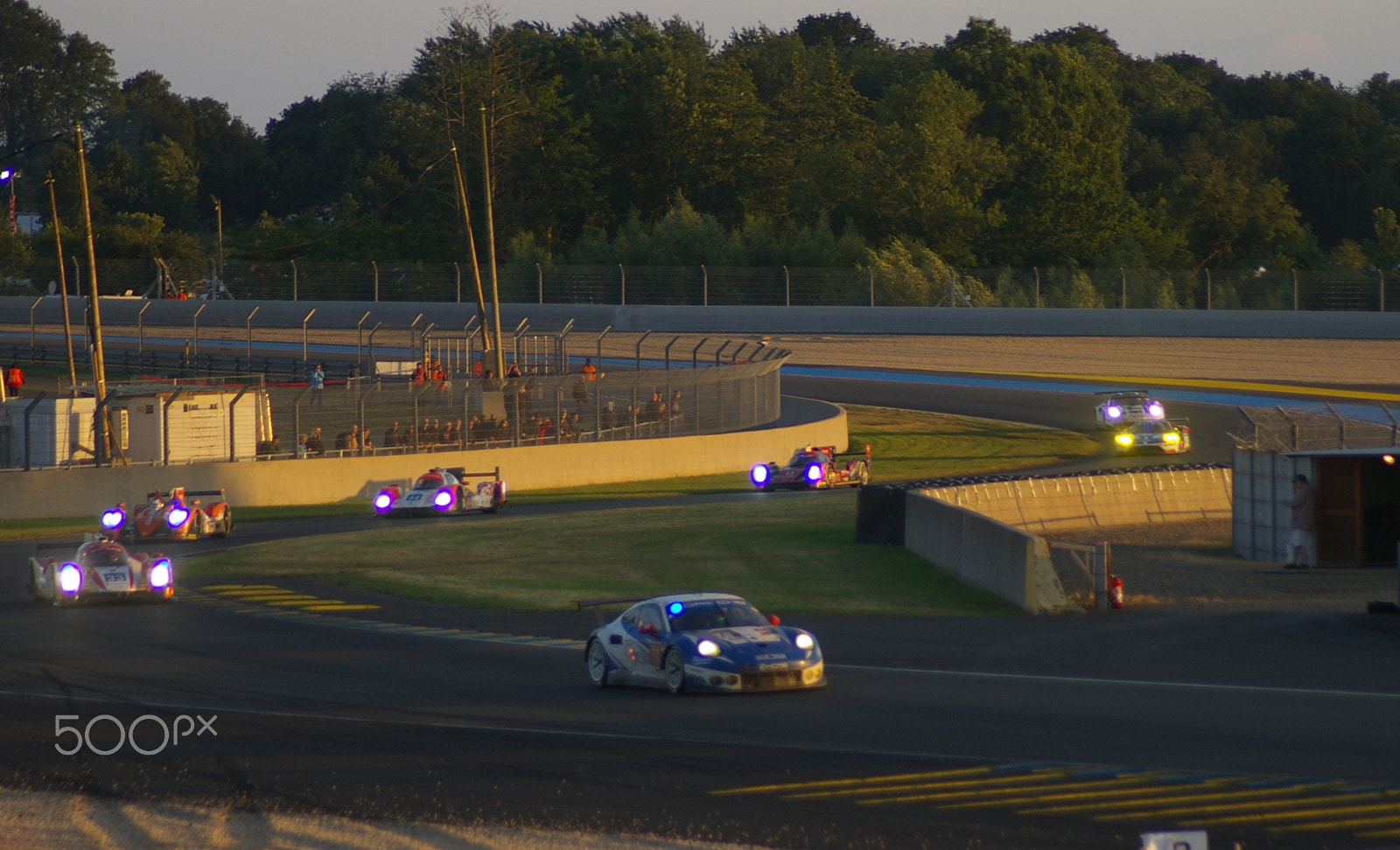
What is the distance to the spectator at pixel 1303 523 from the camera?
25.4 m

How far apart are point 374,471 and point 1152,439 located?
22.2m

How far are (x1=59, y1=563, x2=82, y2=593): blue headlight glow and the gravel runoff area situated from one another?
39.9ft

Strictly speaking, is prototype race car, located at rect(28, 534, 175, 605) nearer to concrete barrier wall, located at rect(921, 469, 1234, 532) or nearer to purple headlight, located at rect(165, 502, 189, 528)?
purple headlight, located at rect(165, 502, 189, 528)

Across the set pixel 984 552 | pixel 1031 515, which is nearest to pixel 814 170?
pixel 1031 515

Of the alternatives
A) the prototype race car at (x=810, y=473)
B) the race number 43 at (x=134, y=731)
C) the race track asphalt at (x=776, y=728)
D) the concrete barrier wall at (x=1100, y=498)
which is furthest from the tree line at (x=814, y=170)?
the race number 43 at (x=134, y=731)

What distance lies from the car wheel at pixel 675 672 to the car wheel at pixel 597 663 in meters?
0.82

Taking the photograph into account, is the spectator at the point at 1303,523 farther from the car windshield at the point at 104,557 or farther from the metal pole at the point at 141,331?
the metal pole at the point at 141,331

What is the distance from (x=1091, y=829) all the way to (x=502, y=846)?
368cm

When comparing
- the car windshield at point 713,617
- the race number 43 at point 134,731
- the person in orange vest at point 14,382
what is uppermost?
the person in orange vest at point 14,382

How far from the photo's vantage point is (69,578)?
22.1 m

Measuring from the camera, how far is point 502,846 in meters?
9.60

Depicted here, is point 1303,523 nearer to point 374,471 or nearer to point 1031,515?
point 1031,515

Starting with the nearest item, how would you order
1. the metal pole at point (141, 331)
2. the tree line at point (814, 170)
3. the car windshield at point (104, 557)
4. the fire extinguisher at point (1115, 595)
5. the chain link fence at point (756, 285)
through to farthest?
1. the fire extinguisher at point (1115, 595)
2. the car windshield at point (104, 557)
3. the metal pole at point (141, 331)
4. the chain link fence at point (756, 285)
5. the tree line at point (814, 170)

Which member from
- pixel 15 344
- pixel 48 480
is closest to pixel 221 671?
pixel 48 480
